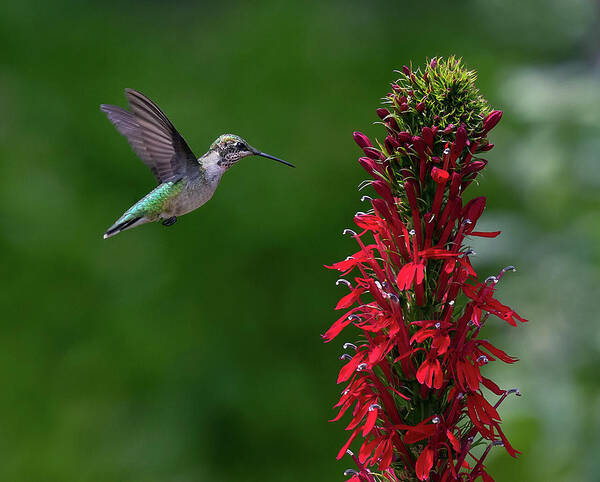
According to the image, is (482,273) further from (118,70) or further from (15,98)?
(15,98)

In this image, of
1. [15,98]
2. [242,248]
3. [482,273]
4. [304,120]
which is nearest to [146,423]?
[242,248]

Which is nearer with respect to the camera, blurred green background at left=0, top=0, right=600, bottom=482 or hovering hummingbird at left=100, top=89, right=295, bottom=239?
Result: hovering hummingbird at left=100, top=89, right=295, bottom=239

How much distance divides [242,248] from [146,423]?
1.50 meters

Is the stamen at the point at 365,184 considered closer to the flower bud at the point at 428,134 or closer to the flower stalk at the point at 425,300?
the flower stalk at the point at 425,300

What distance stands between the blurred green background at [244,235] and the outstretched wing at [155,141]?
1.67 m

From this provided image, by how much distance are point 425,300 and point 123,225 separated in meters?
0.93

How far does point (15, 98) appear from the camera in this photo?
22.6 feet

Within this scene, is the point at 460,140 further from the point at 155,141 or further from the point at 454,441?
the point at 155,141

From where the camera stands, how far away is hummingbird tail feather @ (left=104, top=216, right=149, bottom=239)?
2.03 meters

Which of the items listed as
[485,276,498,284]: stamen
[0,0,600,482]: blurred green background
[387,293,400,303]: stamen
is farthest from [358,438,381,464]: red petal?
[0,0,600,482]: blurred green background

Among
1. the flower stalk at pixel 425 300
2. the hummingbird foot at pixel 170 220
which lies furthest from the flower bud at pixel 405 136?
the hummingbird foot at pixel 170 220

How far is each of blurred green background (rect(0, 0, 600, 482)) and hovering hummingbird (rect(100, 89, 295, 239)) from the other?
1656 mm

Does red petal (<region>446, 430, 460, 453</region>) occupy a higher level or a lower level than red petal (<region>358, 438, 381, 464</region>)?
higher

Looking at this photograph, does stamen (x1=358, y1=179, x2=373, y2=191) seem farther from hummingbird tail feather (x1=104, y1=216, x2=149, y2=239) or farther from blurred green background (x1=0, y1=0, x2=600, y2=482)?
blurred green background (x1=0, y1=0, x2=600, y2=482)
